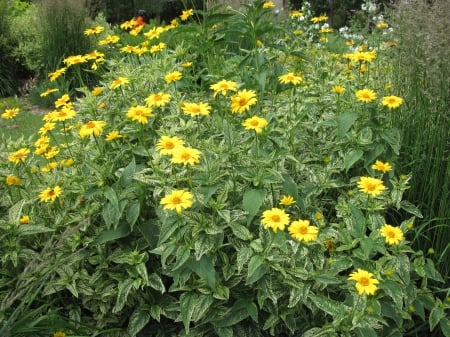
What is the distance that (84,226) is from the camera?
2148 mm

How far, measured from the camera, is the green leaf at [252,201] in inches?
76.5

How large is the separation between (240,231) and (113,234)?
0.50 m

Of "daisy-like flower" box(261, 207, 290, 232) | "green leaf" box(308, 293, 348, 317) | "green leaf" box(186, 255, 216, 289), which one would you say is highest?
"daisy-like flower" box(261, 207, 290, 232)

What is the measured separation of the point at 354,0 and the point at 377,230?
1199cm

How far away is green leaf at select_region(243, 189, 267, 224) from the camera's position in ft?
6.38

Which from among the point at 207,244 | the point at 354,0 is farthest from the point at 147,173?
the point at 354,0

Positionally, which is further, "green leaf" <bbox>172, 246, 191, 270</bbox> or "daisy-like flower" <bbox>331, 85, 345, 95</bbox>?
"daisy-like flower" <bbox>331, 85, 345, 95</bbox>

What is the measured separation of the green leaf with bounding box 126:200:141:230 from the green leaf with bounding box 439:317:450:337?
1.24 metres

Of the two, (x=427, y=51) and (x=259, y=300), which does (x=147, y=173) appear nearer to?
(x=259, y=300)

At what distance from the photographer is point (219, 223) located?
2047 millimetres

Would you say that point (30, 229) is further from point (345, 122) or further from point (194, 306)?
point (345, 122)

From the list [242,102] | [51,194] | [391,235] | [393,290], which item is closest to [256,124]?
[242,102]

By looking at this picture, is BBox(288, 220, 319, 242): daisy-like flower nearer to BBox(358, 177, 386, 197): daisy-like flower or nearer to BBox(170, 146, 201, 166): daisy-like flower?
BBox(358, 177, 386, 197): daisy-like flower

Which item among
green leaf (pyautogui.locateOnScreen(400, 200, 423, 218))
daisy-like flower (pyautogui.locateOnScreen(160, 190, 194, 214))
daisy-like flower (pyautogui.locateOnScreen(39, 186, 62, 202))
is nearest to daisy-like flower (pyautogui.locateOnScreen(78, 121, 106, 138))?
daisy-like flower (pyautogui.locateOnScreen(39, 186, 62, 202))
